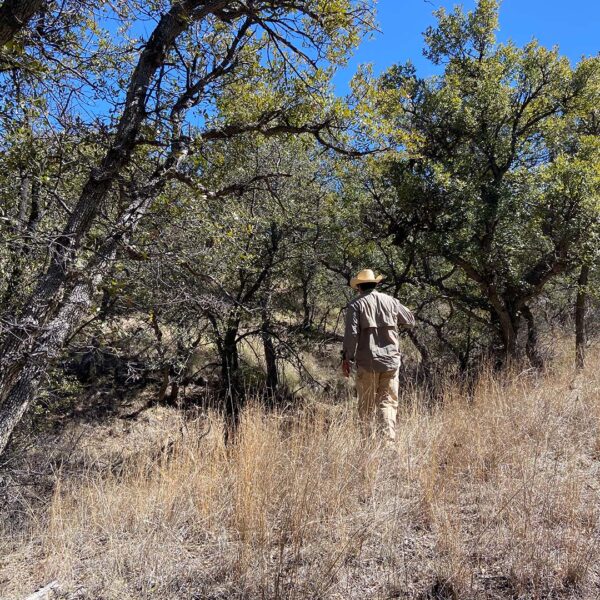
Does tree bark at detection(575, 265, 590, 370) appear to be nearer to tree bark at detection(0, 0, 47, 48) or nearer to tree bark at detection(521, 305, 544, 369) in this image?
tree bark at detection(521, 305, 544, 369)

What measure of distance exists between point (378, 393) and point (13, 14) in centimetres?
414

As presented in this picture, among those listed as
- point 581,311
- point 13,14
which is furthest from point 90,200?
point 581,311

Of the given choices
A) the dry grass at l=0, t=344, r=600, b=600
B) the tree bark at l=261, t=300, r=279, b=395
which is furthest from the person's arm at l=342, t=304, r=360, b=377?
the tree bark at l=261, t=300, r=279, b=395

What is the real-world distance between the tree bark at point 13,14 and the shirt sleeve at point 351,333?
3.42m

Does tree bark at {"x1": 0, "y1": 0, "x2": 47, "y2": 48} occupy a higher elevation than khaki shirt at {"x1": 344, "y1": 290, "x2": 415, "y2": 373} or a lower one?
higher

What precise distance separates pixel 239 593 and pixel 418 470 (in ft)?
4.72

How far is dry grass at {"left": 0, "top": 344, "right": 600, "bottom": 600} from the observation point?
2377 mm

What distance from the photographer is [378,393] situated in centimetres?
496

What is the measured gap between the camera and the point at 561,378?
6.12 meters

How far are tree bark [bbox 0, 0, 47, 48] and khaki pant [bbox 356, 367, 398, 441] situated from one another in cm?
386

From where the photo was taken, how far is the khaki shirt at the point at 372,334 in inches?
193

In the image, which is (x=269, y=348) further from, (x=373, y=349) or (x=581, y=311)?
(x=581, y=311)

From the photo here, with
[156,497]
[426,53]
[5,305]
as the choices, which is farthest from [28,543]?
[426,53]

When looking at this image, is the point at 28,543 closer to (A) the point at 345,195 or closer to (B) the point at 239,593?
(B) the point at 239,593
